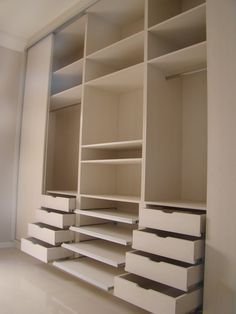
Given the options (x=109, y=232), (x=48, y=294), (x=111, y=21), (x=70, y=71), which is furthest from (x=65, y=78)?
(x=48, y=294)

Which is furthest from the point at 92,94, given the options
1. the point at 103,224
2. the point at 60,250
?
the point at 60,250

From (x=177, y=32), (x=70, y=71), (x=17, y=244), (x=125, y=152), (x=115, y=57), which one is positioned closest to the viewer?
(x=177, y=32)

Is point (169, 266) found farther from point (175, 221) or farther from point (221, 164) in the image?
point (221, 164)

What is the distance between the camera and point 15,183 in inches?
132

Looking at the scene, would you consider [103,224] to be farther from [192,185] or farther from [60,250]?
[192,185]

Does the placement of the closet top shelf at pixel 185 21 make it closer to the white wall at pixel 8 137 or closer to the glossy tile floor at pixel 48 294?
the glossy tile floor at pixel 48 294

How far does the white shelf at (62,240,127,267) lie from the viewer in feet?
6.46

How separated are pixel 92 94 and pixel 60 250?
1402 millimetres

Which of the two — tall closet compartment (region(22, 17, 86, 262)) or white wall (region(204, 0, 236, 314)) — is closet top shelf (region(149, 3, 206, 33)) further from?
tall closet compartment (region(22, 17, 86, 262))

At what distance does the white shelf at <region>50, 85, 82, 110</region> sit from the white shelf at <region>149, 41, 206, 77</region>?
88 cm

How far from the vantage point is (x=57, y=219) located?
2494mm

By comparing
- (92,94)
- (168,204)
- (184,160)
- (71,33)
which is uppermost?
(71,33)

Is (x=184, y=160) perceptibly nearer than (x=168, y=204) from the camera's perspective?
No

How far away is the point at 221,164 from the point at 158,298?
78cm
